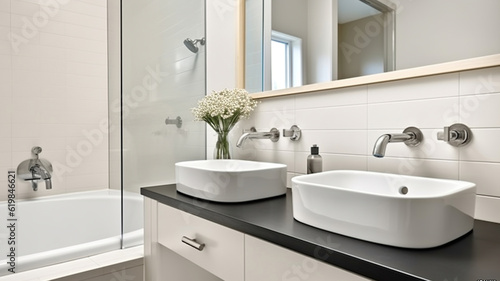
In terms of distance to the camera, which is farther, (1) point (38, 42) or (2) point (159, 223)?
(1) point (38, 42)

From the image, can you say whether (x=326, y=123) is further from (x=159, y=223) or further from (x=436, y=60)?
(x=159, y=223)

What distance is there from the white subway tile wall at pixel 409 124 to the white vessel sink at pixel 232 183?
0.22 meters

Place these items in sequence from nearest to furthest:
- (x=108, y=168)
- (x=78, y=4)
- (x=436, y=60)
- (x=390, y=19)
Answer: (x=436, y=60) → (x=390, y=19) → (x=78, y=4) → (x=108, y=168)

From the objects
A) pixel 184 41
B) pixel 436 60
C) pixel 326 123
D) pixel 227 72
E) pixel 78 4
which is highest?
pixel 78 4

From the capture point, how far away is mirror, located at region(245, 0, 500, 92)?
2.82ft

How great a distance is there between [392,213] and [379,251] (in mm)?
79

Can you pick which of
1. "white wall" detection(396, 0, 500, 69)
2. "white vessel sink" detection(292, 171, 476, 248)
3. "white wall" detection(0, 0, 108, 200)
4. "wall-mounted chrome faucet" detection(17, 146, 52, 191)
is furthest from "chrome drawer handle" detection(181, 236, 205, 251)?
"white wall" detection(0, 0, 108, 200)

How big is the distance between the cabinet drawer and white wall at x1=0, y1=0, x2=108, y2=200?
1566 millimetres

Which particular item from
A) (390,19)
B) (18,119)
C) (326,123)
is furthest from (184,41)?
(18,119)

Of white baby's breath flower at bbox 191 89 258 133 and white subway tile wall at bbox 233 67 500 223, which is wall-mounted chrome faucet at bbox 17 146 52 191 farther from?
white subway tile wall at bbox 233 67 500 223

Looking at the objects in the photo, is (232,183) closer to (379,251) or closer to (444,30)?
(379,251)

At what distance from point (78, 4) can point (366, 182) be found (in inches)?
97.7

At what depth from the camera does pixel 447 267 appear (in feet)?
1.77

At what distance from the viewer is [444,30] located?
2.99 feet
